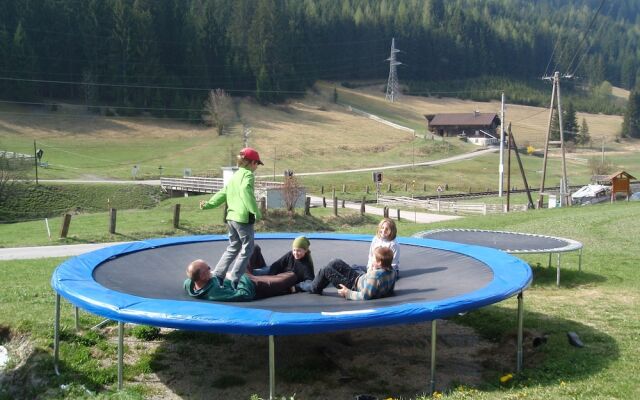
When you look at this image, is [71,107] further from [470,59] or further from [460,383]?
[470,59]

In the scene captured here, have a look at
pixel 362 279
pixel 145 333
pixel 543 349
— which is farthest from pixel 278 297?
pixel 543 349

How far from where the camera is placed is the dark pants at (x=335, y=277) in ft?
18.7

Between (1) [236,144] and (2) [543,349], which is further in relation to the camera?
(1) [236,144]

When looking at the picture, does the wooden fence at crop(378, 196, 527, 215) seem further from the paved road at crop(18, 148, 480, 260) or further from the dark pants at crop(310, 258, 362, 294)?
the dark pants at crop(310, 258, 362, 294)

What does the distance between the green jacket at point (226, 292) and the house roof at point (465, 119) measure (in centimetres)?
6429

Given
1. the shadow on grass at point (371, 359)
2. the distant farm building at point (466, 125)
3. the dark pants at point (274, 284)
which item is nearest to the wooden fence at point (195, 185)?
the shadow on grass at point (371, 359)

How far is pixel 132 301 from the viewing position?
483 cm

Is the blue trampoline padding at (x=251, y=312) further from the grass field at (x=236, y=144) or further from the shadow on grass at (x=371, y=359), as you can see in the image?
the grass field at (x=236, y=144)

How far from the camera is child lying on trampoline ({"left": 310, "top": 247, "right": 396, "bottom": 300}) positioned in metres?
5.45

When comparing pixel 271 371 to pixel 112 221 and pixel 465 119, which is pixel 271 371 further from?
pixel 465 119

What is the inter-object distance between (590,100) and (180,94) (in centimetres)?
7531

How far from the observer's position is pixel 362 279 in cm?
558

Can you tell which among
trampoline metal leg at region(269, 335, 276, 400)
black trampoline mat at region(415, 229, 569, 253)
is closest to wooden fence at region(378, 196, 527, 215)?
black trampoline mat at region(415, 229, 569, 253)

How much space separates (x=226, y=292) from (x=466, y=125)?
65.8 meters
